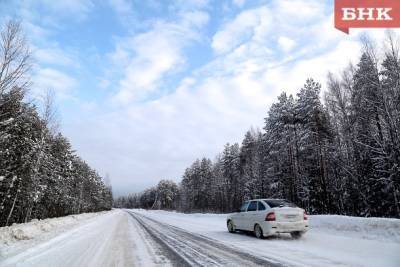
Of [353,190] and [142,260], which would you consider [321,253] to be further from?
[353,190]

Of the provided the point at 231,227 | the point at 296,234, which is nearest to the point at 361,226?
the point at 296,234

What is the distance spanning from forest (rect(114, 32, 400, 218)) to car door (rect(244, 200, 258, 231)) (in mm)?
12709

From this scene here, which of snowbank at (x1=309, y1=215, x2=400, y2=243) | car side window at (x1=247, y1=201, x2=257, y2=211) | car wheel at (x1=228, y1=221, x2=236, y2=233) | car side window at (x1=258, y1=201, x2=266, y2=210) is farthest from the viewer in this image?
car wheel at (x1=228, y1=221, x2=236, y2=233)

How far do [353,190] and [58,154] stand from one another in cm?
4217

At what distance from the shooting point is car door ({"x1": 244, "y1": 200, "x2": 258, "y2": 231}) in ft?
47.8

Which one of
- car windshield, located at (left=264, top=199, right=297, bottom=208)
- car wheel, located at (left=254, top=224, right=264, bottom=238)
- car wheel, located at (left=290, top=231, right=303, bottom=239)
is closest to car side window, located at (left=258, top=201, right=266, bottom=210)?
car windshield, located at (left=264, top=199, right=297, bottom=208)

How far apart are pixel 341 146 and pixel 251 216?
26888mm

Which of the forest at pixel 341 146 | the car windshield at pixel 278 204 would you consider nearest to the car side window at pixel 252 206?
the car windshield at pixel 278 204

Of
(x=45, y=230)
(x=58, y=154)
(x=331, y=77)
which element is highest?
(x=331, y=77)

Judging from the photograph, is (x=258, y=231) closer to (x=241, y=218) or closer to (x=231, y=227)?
(x=241, y=218)

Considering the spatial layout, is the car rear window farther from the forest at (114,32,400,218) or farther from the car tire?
the forest at (114,32,400,218)

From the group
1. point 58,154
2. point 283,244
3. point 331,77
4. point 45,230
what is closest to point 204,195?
point 58,154

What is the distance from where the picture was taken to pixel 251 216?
1485 centimetres

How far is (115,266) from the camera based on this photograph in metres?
8.11
